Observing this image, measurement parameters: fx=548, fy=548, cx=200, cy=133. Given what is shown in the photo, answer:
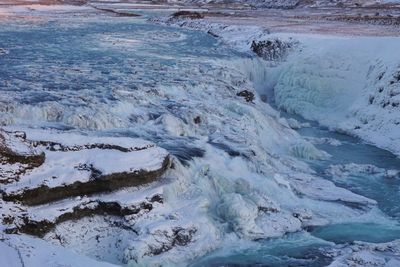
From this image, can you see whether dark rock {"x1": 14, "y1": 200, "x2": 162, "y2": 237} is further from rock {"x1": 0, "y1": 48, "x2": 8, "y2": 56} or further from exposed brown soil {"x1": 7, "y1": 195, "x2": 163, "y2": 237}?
rock {"x1": 0, "y1": 48, "x2": 8, "y2": 56}

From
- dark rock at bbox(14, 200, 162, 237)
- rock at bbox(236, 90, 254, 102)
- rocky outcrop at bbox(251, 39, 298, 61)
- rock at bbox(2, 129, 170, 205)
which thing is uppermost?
rocky outcrop at bbox(251, 39, 298, 61)

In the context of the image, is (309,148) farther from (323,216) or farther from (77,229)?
(77,229)

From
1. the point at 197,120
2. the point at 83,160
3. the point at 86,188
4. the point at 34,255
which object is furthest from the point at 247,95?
the point at 34,255

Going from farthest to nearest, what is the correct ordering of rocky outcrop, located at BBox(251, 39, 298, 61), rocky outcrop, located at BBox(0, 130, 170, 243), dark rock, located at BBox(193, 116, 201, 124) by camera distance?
1. rocky outcrop, located at BBox(251, 39, 298, 61)
2. dark rock, located at BBox(193, 116, 201, 124)
3. rocky outcrop, located at BBox(0, 130, 170, 243)

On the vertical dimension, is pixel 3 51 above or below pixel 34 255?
above

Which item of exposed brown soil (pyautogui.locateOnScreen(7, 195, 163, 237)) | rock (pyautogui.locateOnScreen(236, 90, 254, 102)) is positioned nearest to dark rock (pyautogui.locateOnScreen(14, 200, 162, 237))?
exposed brown soil (pyautogui.locateOnScreen(7, 195, 163, 237))

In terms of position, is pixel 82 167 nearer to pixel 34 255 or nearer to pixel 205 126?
pixel 34 255

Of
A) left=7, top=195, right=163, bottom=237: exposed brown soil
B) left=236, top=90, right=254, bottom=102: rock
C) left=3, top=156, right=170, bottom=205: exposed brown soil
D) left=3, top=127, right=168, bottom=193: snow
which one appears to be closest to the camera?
left=7, top=195, right=163, bottom=237: exposed brown soil

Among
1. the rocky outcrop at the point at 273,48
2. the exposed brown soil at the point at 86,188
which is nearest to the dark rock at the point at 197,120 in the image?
the exposed brown soil at the point at 86,188

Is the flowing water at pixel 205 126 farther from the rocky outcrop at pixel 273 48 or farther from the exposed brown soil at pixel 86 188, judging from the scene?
the rocky outcrop at pixel 273 48
